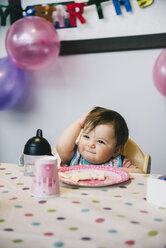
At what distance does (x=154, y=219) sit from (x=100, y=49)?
1641 millimetres

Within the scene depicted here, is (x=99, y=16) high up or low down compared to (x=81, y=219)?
up

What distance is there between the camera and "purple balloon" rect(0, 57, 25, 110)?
185cm

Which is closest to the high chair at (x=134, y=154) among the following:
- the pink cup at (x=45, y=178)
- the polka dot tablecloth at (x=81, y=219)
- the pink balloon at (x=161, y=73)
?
the pink balloon at (x=161, y=73)

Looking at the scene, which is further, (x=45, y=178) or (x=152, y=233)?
(x=45, y=178)

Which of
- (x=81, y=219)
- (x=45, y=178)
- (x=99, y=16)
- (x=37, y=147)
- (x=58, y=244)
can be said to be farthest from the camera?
(x=99, y=16)

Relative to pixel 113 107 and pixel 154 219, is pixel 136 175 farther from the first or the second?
pixel 113 107

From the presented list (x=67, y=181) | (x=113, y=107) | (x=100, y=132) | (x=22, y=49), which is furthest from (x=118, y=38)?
(x=67, y=181)

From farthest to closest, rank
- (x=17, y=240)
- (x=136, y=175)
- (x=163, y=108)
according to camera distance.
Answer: (x=163, y=108), (x=136, y=175), (x=17, y=240)

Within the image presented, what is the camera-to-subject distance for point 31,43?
1.71 meters

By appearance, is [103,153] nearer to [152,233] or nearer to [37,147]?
[37,147]

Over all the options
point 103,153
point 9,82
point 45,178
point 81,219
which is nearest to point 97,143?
point 103,153

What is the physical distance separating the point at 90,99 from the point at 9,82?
65 centimetres

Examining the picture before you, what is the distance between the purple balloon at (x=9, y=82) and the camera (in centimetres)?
185

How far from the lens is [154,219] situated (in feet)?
2.17
